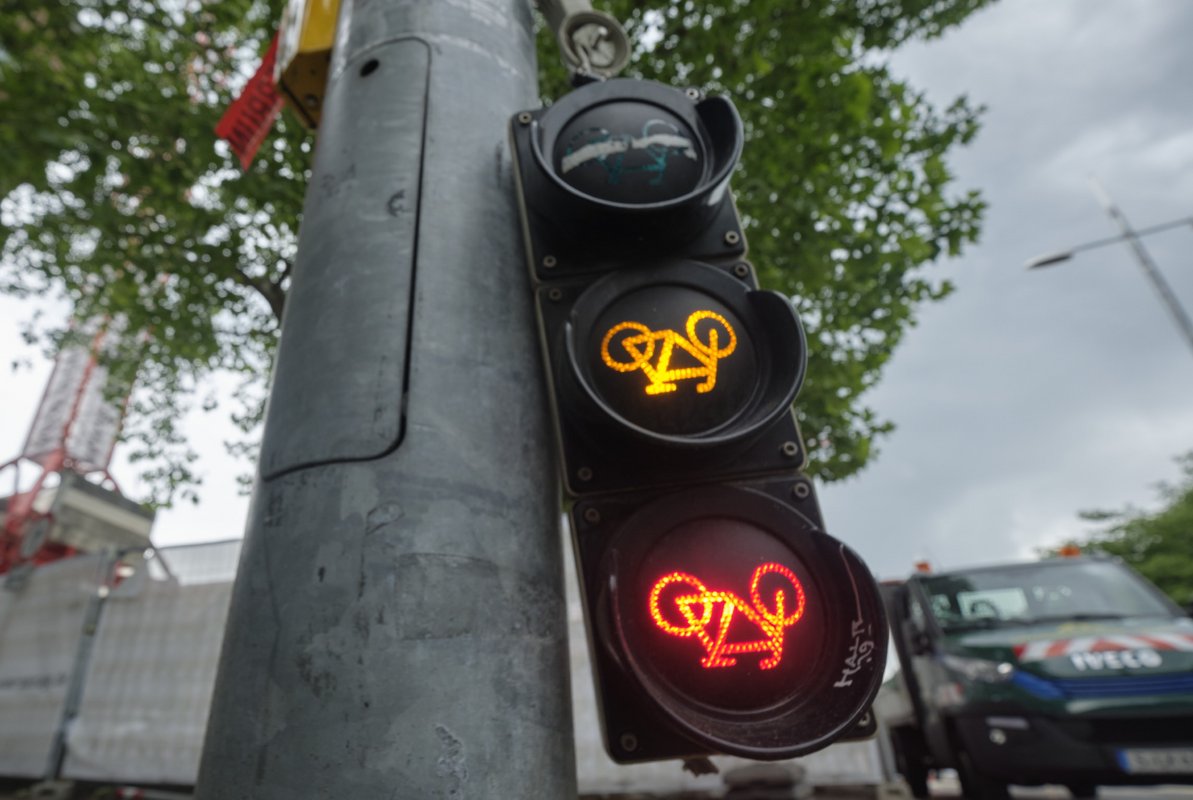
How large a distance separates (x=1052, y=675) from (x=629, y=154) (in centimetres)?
532

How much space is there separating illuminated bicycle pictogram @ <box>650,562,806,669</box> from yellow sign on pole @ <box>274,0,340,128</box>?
5.06 ft

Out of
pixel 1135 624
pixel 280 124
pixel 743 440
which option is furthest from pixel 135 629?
pixel 1135 624

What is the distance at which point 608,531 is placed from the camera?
1093mm

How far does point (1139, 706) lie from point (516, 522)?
553 centimetres

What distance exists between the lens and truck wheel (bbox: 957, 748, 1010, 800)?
5.34 m

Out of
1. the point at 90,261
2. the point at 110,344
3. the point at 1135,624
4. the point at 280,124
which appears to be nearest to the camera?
the point at 1135,624

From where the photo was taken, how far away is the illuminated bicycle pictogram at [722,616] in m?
0.99

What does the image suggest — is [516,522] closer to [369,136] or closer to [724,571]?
[724,571]

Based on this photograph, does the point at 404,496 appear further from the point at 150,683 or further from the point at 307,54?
the point at 150,683

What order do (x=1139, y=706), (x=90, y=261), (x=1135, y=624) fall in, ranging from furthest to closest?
(x=90, y=261) < (x=1135, y=624) < (x=1139, y=706)

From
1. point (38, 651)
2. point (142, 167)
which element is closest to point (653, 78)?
point (142, 167)

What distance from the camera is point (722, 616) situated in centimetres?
100

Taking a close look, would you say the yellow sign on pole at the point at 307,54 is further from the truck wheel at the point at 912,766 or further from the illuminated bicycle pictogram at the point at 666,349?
the truck wheel at the point at 912,766

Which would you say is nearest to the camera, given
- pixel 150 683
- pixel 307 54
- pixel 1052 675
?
pixel 307 54
